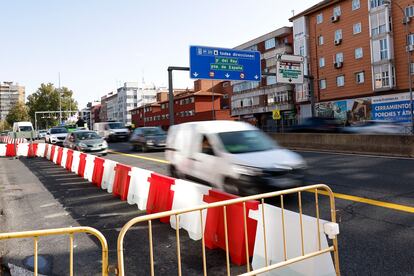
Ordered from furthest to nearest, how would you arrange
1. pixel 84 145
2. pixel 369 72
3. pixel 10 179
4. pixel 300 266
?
pixel 369 72
pixel 84 145
pixel 10 179
pixel 300 266

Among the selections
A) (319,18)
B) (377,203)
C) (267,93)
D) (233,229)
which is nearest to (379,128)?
(377,203)

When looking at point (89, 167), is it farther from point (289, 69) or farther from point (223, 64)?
point (289, 69)

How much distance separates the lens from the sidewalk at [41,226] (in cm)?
462

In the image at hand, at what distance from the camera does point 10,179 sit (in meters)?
12.3

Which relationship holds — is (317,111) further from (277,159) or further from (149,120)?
(149,120)

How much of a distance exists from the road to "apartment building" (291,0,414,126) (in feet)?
94.2

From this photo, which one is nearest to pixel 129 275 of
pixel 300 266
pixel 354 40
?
pixel 300 266

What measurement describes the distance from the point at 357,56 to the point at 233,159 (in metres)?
39.3

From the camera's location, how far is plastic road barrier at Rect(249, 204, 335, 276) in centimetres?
383

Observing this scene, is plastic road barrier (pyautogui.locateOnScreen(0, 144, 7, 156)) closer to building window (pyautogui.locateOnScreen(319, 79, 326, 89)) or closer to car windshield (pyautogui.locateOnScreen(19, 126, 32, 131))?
car windshield (pyautogui.locateOnScreen(19, 126, 32, 131))

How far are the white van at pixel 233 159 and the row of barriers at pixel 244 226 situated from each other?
1.50 meters

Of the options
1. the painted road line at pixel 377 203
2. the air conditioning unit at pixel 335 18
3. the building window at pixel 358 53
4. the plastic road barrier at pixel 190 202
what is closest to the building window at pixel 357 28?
the building window at pixel 358 53

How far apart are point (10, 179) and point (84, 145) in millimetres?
7072

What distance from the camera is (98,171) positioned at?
10234 millimetres
